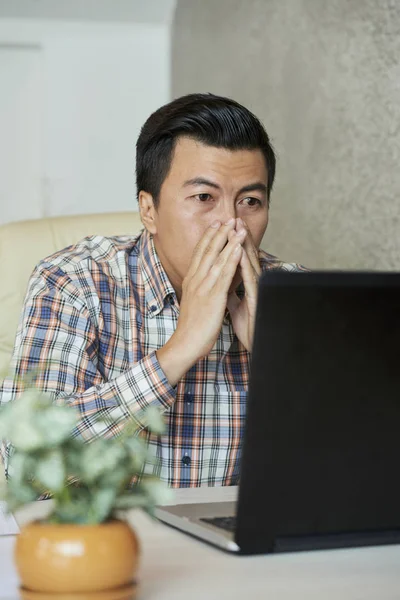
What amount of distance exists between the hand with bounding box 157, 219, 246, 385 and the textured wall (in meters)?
0.90

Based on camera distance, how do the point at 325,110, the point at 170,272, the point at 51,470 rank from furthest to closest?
the point at 325,110
the point at 170,272
the point at 51,470

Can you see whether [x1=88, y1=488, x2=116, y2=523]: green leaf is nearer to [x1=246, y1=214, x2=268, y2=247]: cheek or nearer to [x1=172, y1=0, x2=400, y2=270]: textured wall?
[x1=246, y1=214, x2=268, y2=247]: cheek

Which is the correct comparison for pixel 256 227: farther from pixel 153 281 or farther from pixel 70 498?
pixel 70 498

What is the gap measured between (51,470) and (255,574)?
10.6 inches

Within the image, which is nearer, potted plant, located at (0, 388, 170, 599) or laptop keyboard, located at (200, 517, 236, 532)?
potted plant, located at (0, 388, 170, 599)

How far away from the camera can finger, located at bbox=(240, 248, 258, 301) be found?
5.13 ft

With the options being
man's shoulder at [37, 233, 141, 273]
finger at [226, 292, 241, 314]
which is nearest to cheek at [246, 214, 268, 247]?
finger at [226, 292, 241, 314]

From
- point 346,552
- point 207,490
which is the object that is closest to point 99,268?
point 207,490

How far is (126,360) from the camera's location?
5.26 ft

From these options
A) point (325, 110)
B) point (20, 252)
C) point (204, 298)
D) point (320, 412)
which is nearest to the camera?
point (320, 412)

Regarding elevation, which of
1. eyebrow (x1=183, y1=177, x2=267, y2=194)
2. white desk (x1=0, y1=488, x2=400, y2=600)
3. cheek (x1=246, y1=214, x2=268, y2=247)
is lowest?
white desk (x1=0, y1=488, x2=400, y2=600)

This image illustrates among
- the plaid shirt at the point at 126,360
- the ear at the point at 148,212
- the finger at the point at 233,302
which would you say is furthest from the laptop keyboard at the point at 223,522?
the ear at the point at 148,212

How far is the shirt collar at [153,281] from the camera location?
166 cm

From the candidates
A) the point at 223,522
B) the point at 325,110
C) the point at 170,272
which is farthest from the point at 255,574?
the point at 325,110
